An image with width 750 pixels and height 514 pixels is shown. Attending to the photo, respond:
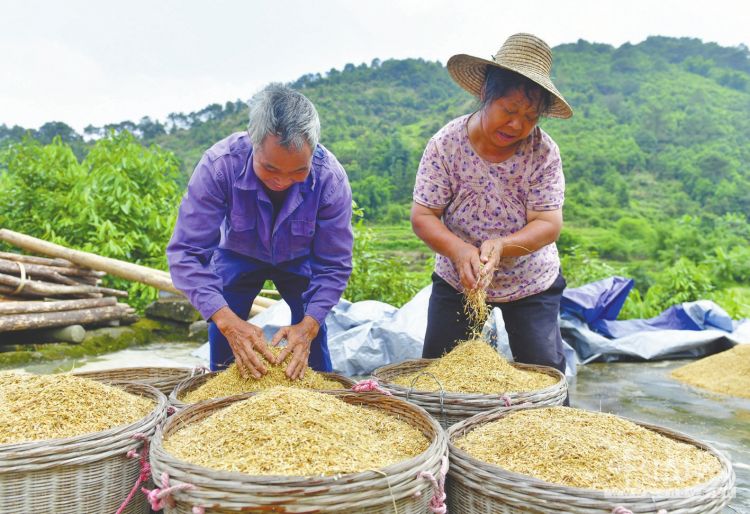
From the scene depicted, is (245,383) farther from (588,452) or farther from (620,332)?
(620,332)

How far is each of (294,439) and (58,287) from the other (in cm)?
415

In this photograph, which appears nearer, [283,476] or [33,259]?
[283,476]

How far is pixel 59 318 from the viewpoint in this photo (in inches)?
183

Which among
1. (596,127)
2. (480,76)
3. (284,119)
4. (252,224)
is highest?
(596,127)

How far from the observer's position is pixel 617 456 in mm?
1414

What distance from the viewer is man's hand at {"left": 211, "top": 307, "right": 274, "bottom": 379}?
6.63ft

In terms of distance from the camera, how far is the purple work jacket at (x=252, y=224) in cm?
218

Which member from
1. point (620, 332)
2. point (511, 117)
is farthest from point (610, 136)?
point (511, 117)

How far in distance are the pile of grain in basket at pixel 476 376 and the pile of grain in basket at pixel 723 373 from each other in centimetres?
238

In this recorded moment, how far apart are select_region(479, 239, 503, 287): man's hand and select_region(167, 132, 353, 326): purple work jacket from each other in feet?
1.68

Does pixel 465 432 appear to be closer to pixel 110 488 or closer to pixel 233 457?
pixel 233 457

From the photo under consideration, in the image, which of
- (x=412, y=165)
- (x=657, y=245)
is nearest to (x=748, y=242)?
(x=657, y=245)

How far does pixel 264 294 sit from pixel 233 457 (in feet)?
15.0

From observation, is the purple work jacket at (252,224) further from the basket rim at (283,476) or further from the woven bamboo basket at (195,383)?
the basket rim at (283,476)
